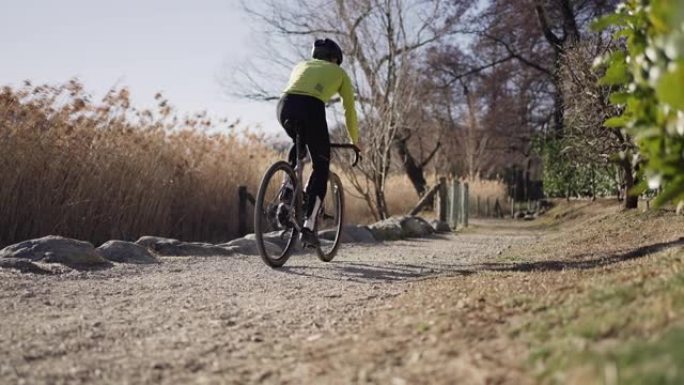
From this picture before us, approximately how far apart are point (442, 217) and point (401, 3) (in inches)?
149

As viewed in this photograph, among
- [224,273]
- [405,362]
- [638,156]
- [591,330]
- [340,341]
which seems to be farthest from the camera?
[224,273]

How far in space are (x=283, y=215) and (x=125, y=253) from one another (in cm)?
124

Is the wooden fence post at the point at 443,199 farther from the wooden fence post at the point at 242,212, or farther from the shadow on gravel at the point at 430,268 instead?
the shadow on gravel at the point at 430,268

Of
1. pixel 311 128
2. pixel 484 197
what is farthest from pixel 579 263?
pixel 484 197

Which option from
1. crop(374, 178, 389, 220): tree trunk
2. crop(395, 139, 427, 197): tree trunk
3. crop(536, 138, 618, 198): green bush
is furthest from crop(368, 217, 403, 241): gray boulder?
crop(395, 139, 427, 197): tree trunk

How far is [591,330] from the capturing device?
221 centimetres

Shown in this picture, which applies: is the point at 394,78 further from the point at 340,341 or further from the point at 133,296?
the point at 340,341

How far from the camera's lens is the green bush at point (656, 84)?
5.49 feet

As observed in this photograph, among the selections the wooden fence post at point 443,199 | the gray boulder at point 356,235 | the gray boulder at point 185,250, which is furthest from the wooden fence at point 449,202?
the gray boulder at point 185,250

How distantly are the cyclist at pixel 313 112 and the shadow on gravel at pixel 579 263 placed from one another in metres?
1.26

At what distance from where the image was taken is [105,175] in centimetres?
783

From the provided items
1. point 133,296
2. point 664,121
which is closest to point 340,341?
point 664,121

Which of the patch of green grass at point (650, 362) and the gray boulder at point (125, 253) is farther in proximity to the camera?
the gray boulder at point (125, 253)

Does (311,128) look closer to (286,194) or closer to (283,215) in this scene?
(286,194)
